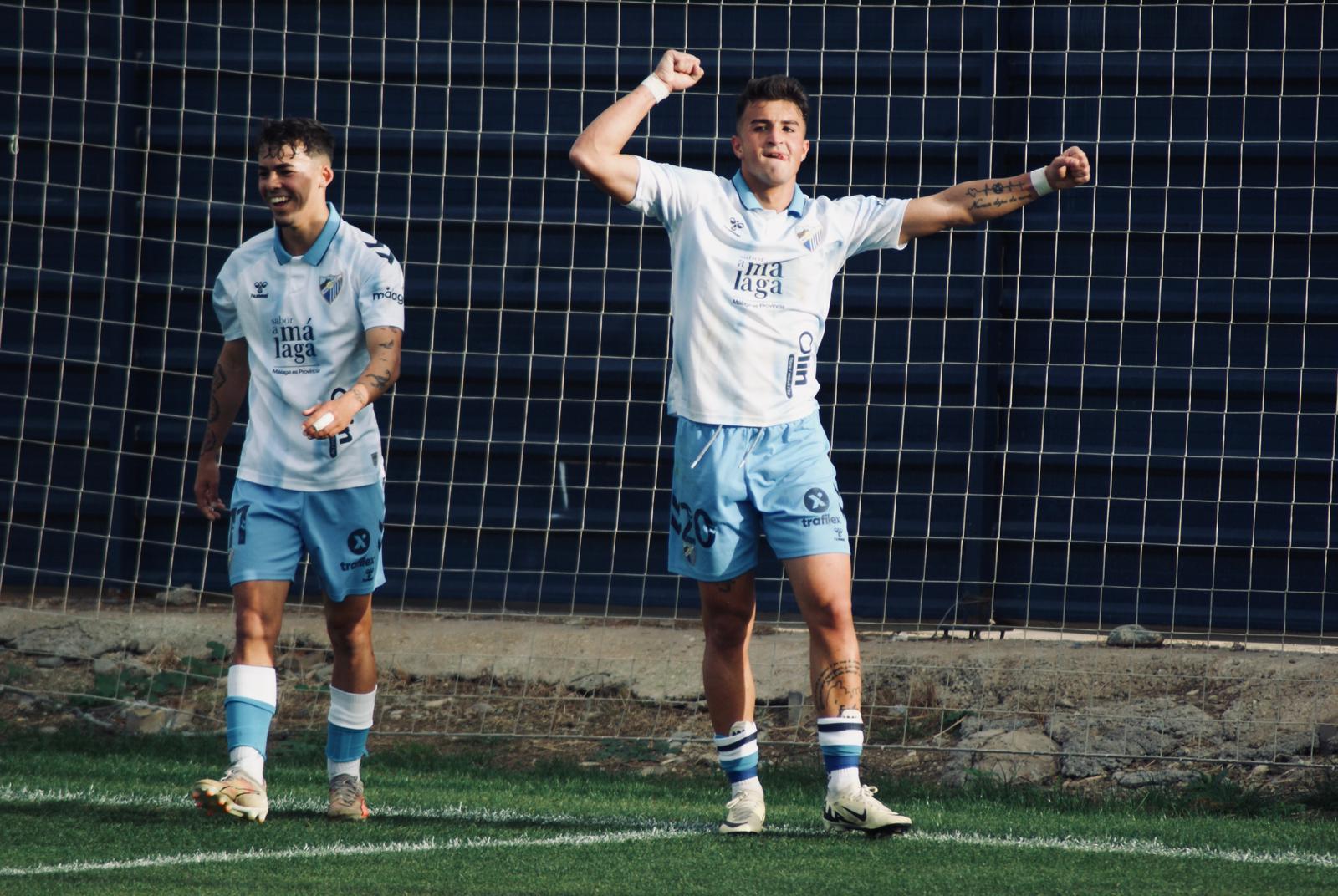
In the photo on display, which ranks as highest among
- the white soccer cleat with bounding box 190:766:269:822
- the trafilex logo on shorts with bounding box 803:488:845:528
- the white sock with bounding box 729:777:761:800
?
the trafilex logo on shorts with bounding box 803:488:845:528

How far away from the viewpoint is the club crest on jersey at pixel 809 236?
14.9 feet

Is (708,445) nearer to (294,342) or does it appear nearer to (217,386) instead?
(294,342)

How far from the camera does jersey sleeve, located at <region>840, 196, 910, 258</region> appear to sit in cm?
465

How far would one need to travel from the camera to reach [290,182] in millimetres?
4727

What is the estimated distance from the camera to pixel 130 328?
8.55 meters

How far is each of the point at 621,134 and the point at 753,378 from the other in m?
0.74

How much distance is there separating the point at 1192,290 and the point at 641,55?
2908 mm

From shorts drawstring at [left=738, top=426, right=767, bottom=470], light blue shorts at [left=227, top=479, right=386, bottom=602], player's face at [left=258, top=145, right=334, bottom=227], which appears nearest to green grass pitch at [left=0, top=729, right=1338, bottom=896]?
light blue shorts at [left=227, top=479, right=386, bottom=602]

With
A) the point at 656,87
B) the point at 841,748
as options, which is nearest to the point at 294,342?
the point at 656,87

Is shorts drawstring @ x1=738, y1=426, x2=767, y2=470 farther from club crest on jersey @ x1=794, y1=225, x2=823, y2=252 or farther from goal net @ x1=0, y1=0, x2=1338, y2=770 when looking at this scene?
goal net @ x1=0, y1=0, x2=1338, y2=770

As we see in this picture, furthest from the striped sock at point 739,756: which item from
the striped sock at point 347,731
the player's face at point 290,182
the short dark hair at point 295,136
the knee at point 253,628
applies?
the short dark hair at point 295,136

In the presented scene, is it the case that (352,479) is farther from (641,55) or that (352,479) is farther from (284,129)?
(641,55)

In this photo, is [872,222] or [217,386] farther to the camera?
[217,386]

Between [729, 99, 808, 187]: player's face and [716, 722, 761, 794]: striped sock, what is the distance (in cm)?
152
